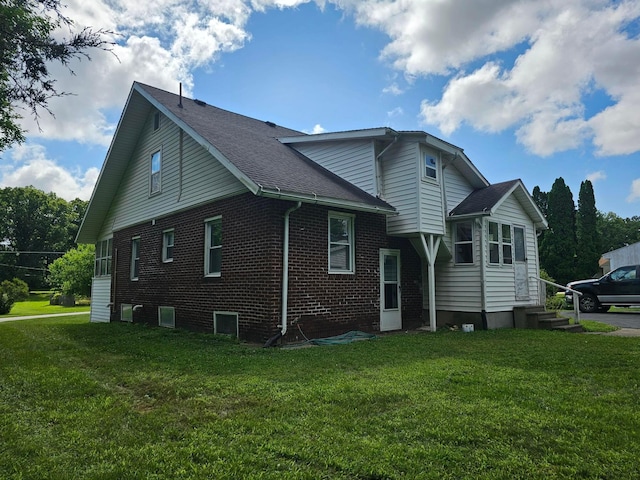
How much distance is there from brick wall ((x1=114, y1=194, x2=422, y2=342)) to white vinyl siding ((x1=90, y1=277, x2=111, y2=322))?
195 inches

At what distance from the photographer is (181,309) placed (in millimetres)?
11445

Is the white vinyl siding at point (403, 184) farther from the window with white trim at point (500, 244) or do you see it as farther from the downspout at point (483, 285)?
the window with white trim at point (500, 244)

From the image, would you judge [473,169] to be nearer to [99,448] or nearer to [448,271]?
[448,271]

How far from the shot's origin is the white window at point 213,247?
10.4 m

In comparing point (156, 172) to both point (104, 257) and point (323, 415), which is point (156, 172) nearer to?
point (104, 257)

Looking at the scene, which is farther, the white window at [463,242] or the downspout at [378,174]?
the white window at [463,242]

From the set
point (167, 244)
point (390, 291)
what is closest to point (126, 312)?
point (167, 244)

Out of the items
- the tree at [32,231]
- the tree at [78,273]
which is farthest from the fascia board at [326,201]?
the tree at [32,231]

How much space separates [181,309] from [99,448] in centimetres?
851

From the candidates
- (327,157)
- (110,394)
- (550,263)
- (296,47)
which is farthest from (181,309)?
(550,263)

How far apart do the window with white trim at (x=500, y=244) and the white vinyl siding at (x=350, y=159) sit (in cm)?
364

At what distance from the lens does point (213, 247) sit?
34.7 ft

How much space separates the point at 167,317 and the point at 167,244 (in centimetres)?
220

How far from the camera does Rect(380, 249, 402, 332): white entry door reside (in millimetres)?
10844
